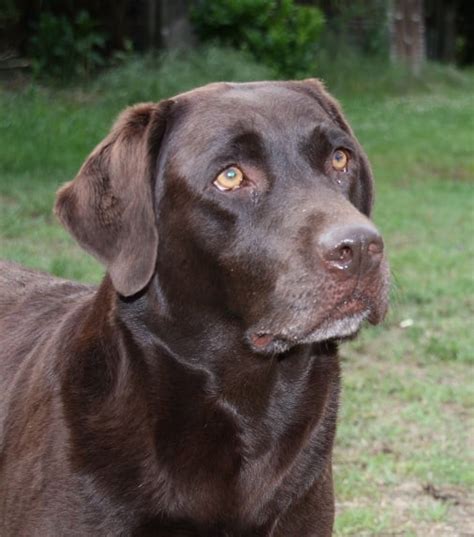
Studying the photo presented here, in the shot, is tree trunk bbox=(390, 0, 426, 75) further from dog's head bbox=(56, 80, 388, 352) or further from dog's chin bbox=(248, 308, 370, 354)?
dog's chin bbox=(248, 308, 370, 354)

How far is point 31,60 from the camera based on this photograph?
18.9 meters

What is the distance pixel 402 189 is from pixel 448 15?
25490mm

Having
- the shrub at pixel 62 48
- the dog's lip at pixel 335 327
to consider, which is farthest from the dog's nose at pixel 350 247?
the shrub at pixel 62 48

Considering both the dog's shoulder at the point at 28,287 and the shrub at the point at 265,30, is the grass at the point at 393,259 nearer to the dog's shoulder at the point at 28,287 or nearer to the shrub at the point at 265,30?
the dog's shoulder at the point at 28,287

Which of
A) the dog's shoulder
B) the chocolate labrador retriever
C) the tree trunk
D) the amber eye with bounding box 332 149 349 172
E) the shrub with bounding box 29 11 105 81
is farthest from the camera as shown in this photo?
the tree trunk

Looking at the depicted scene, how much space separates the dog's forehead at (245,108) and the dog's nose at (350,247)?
52 centimetres

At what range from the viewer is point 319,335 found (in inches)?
132

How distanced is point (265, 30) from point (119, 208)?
18.9 m

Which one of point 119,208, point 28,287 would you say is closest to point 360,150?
point 119,208

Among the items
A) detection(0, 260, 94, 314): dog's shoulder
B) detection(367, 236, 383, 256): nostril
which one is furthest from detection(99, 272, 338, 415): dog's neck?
detection(0, 260, 94, 314): dog's shoulder

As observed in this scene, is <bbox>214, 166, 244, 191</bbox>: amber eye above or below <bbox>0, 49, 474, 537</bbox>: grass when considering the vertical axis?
above

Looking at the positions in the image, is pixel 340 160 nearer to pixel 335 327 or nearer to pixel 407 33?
pixel 335 327

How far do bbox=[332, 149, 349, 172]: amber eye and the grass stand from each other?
0.86 m

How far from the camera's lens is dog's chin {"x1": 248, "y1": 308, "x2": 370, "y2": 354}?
331 cm
